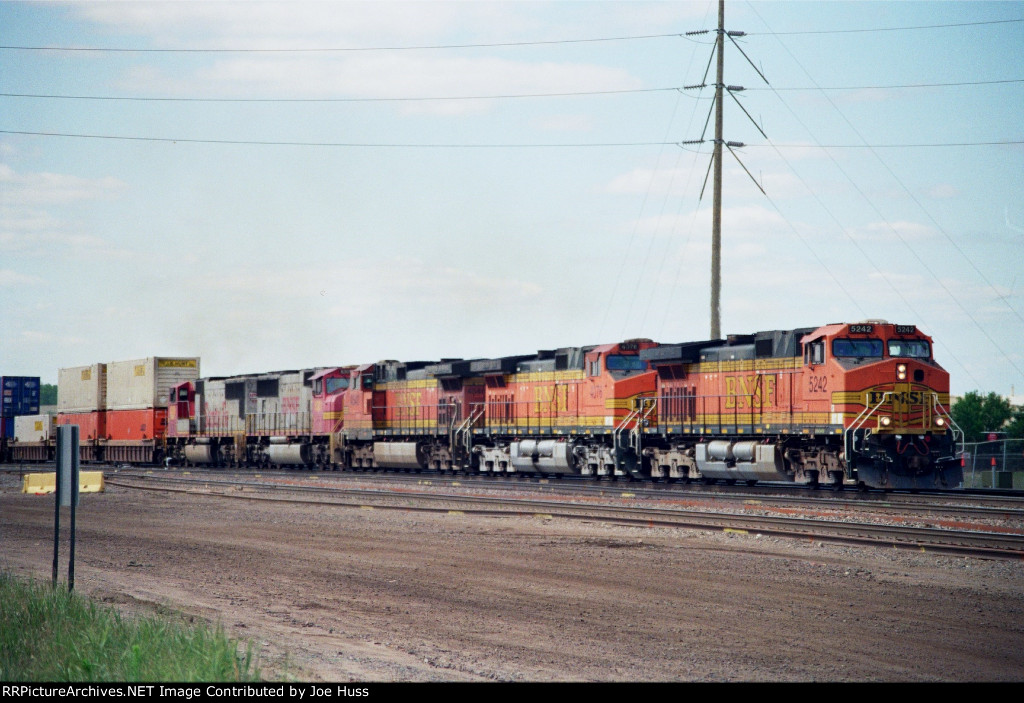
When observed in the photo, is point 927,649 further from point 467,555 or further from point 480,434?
point 480,434

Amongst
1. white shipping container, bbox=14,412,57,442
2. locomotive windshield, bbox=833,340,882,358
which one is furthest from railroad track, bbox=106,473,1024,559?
white shipping container, bbox=14,412,57,442

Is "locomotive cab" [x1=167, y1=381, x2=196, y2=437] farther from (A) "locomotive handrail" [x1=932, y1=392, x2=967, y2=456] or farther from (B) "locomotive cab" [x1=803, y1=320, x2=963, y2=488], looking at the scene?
(A) "locomotive handrail" [x1=932, y1=392, x2=967, y2=456]

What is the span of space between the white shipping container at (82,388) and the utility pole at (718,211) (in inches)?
1361

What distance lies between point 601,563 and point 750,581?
223 cm

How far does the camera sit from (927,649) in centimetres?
911

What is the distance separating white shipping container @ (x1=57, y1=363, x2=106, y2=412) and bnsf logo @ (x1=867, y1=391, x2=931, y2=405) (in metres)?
41.5

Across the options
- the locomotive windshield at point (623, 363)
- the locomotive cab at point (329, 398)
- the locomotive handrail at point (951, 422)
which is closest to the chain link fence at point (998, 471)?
the locomotive handrail at point (951, 422)

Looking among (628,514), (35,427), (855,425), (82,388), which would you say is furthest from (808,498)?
(35,427)

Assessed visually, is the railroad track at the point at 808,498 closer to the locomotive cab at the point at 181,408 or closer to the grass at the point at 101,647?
the grass at the point at 101,647

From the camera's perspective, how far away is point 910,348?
24953mm

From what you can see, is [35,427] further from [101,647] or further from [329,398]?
[101,647]

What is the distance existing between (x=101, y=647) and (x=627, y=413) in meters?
23.9

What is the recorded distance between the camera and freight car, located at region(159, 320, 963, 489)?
954 inches

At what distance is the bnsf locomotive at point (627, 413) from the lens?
24.2m
